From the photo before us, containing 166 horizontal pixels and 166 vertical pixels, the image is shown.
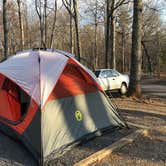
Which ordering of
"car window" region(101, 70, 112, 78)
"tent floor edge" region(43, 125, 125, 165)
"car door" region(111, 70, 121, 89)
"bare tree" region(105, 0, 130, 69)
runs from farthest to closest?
"bare tree" region(105, 0, 130, 69) → "car door" region(111, 70, 121, 89) → "car window" region(101, 70, 112, 78) → "tent floor edge" region(43, 125, 125, 165)

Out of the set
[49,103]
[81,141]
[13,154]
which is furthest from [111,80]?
[13,154]

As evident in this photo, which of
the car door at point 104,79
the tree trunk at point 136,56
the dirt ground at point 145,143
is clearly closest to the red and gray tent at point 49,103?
the dirt ground at point 145,143

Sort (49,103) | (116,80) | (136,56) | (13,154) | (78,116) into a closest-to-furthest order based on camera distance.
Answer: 1. (13,154)
2. (49,103)
3. (78,116)
4. (136,56)
5. (116,80)

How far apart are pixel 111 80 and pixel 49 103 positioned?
30.5 ft

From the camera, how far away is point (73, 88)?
668cm

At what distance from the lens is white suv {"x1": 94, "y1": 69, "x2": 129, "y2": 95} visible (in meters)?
14.4

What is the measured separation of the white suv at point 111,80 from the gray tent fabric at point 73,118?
23.0 feet

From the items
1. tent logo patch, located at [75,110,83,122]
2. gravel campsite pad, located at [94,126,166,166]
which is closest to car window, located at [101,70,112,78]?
gravel campsite pad, located at [94,126,166,166]

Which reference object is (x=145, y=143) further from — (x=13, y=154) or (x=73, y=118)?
(x=13, y=154)

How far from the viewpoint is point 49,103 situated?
5.86 metres

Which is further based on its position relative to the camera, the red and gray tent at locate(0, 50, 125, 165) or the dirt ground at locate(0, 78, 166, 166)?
the red and gray tent at locate(0, 50, 125, 165)

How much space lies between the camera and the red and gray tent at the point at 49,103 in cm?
559

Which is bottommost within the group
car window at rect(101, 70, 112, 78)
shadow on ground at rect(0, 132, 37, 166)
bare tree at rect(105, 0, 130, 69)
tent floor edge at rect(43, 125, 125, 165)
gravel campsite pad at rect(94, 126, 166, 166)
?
gravel campsite pad at rect(94, 126, 166, 166)

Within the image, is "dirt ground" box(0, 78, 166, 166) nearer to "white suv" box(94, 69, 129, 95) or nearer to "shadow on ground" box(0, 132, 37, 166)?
"shadow on ground" box(0, 132, 37, 166)
